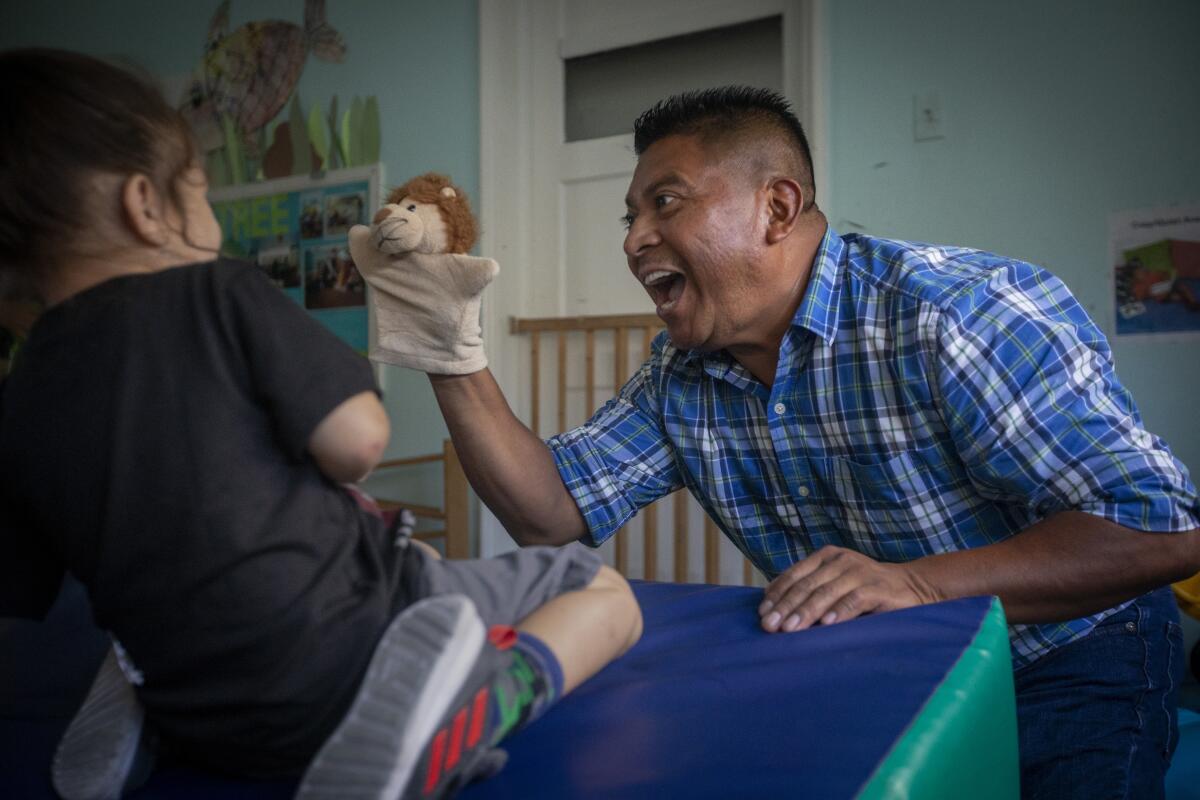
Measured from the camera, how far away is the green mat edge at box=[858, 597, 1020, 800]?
0.51m

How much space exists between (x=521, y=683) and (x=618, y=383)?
1.83 meters

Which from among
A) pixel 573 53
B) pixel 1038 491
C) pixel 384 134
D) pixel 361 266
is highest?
pixel 573 53

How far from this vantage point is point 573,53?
103 inches

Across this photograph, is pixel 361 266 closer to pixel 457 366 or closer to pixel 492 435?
pixel 457 366

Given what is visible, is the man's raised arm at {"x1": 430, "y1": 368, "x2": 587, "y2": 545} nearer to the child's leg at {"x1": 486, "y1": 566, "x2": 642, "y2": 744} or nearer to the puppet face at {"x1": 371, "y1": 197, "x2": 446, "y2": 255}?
the puppet face at {"x1": 371, "y1": 197, "x2": 446, "y2": 255}

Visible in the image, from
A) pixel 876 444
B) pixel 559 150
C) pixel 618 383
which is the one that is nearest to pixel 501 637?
pixel 876 444

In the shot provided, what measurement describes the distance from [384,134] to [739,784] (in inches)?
104

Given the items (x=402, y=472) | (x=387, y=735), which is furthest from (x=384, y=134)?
(x=387, y=735)

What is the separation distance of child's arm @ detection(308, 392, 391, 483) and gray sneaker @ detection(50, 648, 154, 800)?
0.22 m

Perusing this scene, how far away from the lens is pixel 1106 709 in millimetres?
962

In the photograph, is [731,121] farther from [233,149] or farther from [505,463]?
[233,149]

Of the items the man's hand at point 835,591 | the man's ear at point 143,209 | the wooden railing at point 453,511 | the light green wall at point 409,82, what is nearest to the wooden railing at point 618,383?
the wooden railing at point 453,511

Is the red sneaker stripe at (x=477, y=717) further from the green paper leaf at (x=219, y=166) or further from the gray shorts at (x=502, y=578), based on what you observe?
the green paper leaf at (x=219, y=166)

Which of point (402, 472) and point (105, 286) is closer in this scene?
point (105, 286)
